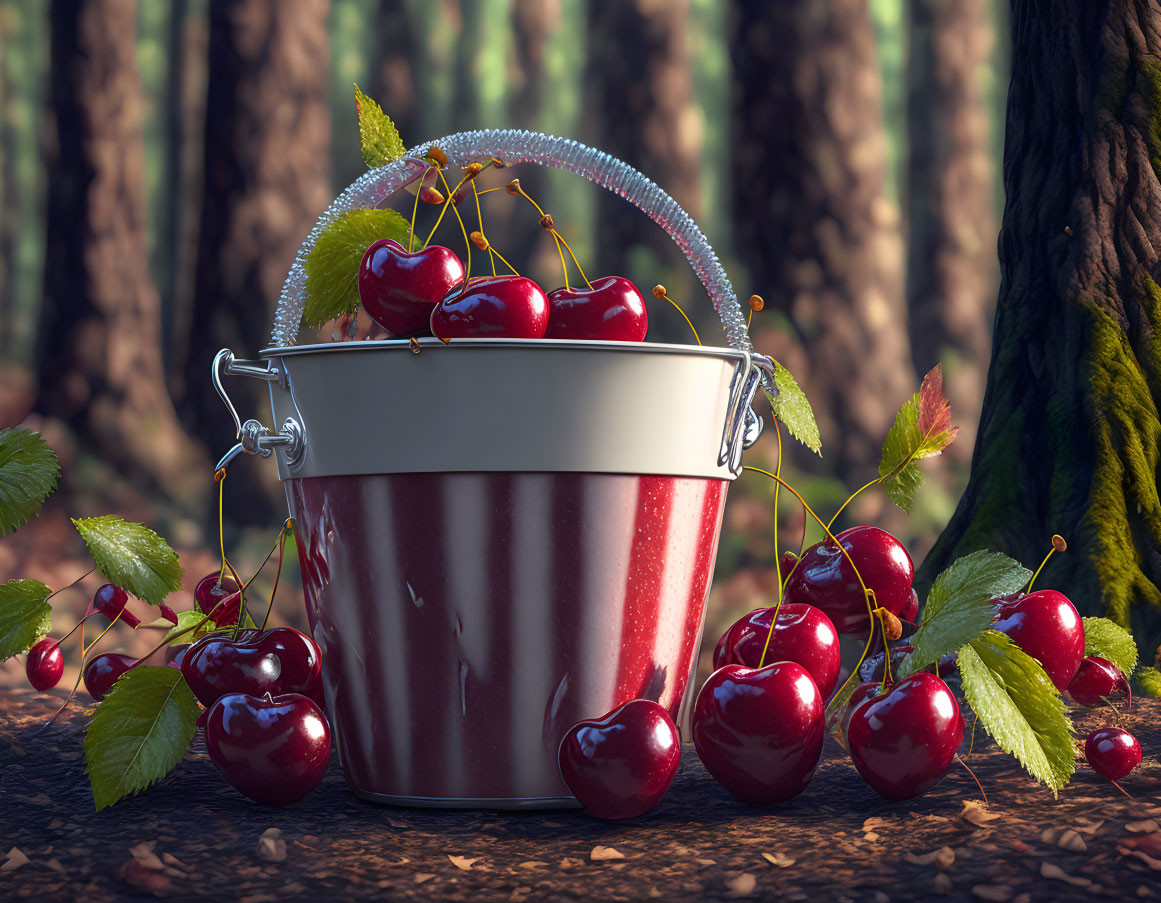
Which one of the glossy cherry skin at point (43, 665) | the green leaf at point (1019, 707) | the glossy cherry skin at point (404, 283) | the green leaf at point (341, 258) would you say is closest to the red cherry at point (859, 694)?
the green leaf at point (1019, 707)

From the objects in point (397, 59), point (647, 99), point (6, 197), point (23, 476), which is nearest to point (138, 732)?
point (23, 476)

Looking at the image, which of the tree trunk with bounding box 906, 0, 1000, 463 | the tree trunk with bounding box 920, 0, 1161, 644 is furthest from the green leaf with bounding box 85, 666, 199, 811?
the tree trunk with bounding box 906, 0, 1000, 463

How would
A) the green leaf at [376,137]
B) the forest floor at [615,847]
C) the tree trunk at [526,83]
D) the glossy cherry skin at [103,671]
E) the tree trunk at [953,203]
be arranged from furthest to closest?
the tree trunk at [526,83], the tree trunk at [953,203], the glossy cherry skin at [103,671], the green leaf at [376,137], the forest floor at [615,847]

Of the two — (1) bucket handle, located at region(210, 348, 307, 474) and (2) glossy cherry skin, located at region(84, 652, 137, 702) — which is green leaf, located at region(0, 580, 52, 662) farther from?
(1) bucket handle, located at region(210, 348, 307, 474)

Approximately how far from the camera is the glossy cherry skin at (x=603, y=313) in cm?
133

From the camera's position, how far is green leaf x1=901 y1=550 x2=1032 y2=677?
1.14m

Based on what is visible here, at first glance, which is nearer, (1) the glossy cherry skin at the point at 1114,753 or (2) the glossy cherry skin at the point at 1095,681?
(1) the glossy cherry skin at the point at 1114,753

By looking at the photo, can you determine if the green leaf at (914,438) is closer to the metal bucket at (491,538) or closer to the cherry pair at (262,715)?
the metal bucket at (491,538)

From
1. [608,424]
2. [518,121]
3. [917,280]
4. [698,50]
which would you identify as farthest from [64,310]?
[698,50]

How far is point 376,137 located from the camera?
155 centimetres

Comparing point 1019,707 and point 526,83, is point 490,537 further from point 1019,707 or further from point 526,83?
point 526,83

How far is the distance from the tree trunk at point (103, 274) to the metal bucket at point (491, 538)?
2566 millimetres

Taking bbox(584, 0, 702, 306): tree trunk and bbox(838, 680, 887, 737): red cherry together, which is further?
bbox(584, 0, 702, 306): tree trunk

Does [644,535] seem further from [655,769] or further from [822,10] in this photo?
[822,10]
